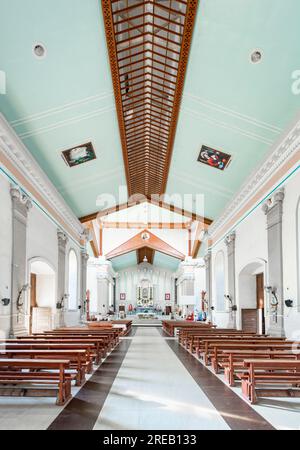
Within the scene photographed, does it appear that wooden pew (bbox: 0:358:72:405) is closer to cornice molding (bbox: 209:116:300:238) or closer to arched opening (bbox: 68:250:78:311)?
cornice molding (bbox: 209:116:300:238)

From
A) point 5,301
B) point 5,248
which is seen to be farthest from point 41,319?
point 5,248

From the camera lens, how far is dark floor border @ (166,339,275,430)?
4730mm

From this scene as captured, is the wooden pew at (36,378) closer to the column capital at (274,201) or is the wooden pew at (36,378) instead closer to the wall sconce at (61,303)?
the column capital at (274,201)

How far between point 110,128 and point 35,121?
2.61 meters

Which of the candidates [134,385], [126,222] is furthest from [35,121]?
[126,222]

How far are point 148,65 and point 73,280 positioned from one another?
1159cm

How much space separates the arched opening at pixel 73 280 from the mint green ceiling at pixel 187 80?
6.38 m

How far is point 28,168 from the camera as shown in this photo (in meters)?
11.1

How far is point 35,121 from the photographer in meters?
9.81

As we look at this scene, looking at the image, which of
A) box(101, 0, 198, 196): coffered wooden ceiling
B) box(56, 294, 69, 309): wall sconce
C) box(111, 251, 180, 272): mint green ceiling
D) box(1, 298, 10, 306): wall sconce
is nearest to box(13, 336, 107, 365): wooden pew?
box(1, 298, 10, 306): wall sconce

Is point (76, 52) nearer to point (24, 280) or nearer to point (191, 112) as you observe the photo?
point (191, 112)

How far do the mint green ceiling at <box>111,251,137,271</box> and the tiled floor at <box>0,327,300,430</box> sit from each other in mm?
25519

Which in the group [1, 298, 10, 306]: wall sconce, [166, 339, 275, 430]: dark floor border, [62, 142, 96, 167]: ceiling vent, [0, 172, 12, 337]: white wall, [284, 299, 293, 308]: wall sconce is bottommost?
[166, 339, 275, 430]: dark floor border

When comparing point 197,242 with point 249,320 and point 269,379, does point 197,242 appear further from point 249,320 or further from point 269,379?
point 269,379
